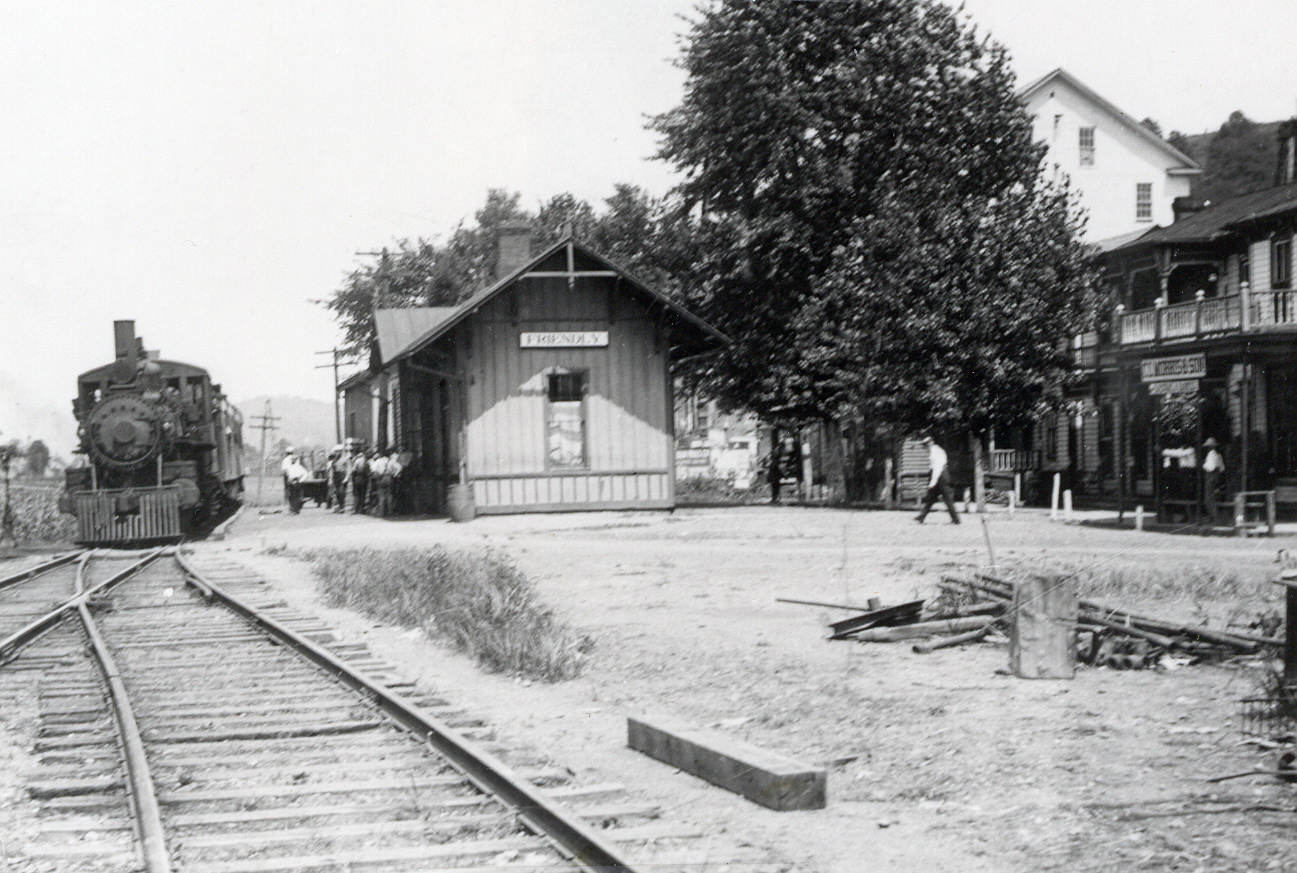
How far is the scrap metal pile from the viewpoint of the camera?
9.45 m

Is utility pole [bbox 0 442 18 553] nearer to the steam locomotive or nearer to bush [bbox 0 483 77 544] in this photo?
the steam locomotive

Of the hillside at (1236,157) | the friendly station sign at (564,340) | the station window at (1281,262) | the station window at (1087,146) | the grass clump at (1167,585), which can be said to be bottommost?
the grass clump at (1167,585)

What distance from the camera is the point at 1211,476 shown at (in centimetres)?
2306

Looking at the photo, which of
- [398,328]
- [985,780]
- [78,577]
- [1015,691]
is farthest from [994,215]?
[985,780]

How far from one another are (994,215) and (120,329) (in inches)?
726

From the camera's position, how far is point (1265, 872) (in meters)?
5.13

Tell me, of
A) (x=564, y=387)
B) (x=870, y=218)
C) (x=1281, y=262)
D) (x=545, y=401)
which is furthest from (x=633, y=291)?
(x=1281, y=262)

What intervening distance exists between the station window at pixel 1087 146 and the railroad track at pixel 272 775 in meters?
40.8

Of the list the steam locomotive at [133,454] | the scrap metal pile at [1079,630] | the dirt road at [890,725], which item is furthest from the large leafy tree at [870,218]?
the scrap metal pile at [1079,630]

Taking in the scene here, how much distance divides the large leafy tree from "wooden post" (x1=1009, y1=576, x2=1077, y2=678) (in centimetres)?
2061

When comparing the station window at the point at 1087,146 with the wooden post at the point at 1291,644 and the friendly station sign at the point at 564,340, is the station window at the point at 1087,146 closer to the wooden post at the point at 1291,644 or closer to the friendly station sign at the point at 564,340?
the friendly station sign at the point at 564,340

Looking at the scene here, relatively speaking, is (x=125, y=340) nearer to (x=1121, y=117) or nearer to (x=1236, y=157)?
(x=1236, y=157)

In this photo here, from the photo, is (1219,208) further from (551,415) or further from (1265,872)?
(1265,872)

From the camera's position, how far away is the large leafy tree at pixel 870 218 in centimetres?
2986
